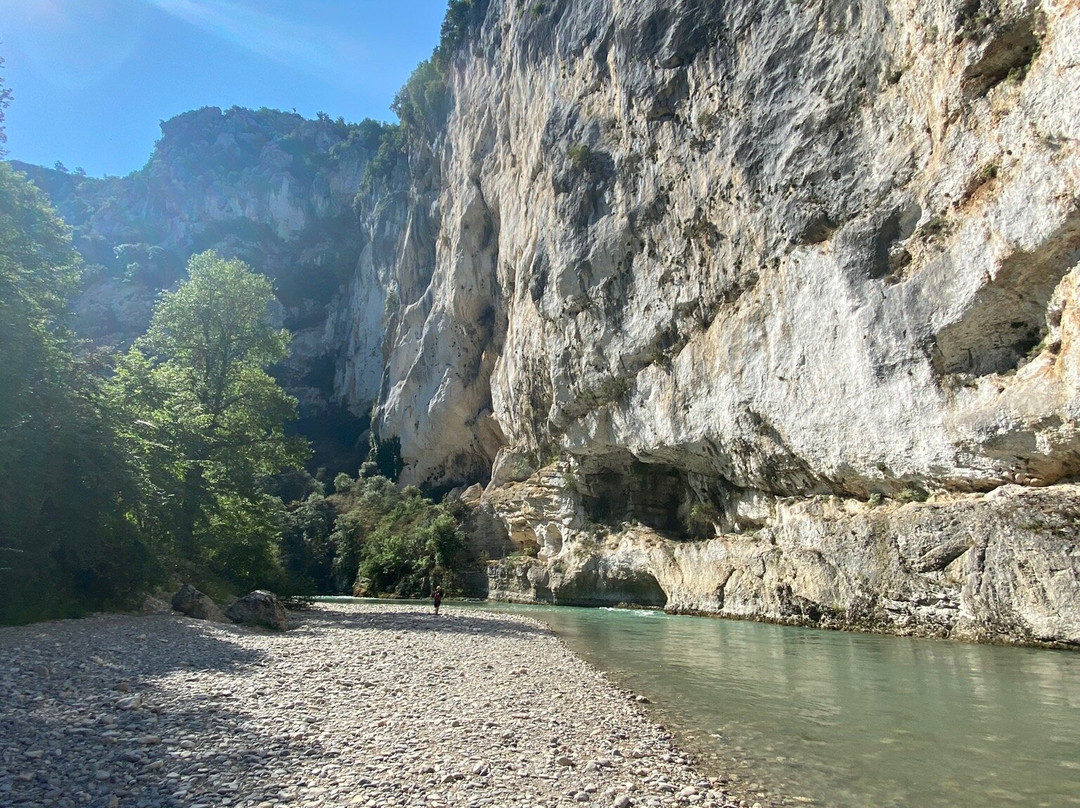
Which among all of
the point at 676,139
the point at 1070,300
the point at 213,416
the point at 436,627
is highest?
the point at 676,139

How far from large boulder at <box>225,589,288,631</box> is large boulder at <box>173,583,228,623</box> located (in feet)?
0.95

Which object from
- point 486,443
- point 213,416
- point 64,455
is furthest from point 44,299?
point 486,443

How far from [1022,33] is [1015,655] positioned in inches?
571

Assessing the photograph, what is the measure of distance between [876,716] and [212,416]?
2053 centimetres

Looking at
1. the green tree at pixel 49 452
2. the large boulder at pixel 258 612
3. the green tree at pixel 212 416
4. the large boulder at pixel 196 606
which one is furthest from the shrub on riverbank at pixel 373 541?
the green tree at pixel 49 452

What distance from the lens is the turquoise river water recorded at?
17.3 ft

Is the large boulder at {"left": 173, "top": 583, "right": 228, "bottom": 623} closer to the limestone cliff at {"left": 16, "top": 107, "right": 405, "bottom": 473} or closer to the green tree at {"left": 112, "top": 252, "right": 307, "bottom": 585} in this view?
the green tree at {"left": 112, "top": 252, "right": 307, "bottom": 585}

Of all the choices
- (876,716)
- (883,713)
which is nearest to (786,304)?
(883,713)

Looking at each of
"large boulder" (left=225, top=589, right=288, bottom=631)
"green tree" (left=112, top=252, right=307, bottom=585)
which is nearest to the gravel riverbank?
"large boulder" (left=225, top=589, right=288, bottom=631)

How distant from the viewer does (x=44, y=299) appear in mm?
14148

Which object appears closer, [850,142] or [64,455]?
[64,455]

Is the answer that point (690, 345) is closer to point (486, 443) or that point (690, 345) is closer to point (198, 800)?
point (198, 800)

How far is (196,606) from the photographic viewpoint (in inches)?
Answer: 582

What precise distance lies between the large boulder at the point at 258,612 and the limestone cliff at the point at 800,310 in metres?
15.3
